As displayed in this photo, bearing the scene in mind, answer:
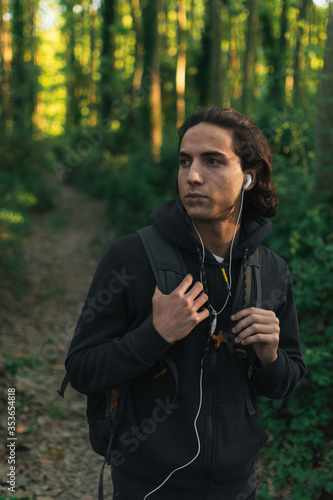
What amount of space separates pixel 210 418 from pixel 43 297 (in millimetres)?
6953

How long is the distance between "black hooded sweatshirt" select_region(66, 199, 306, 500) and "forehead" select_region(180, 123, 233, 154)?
287mm

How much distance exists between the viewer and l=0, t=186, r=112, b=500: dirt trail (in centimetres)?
388

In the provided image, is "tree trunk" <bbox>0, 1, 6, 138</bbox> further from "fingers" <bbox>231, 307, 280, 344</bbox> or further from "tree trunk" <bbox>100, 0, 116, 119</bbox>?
"fingers" <bbox>231, 307, 280, 344</bbox>

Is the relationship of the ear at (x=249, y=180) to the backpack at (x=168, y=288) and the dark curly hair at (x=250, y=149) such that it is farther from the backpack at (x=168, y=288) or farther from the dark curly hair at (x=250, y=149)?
the backpack at (x=168, y=288)

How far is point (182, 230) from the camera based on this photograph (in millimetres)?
1848

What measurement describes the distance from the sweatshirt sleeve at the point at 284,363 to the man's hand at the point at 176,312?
425 millimetres

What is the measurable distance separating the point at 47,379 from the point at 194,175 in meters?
4.48

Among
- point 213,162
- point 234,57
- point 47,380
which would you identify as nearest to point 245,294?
point 213,162

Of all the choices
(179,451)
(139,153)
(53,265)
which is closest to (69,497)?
(179,451)

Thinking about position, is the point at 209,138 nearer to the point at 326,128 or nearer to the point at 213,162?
the point at 213,162

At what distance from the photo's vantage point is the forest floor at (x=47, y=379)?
3877mm

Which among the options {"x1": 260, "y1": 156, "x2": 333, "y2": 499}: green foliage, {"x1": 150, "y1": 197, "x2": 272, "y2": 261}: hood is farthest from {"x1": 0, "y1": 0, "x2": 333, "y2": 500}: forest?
{"x1": 150, "y1": 197, "x2": 272, "y2": 261}: hood

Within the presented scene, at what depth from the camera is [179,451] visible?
5.80 ft

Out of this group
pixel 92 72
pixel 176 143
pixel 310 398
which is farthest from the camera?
pixel 92 72
